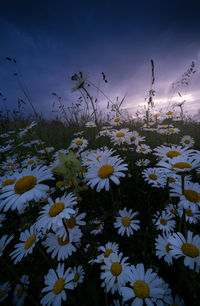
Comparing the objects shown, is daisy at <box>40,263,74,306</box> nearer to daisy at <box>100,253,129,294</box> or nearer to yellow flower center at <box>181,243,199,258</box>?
daisy at <box>100,253,129,294</box>

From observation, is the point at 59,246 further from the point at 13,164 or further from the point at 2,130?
the point at 2,130

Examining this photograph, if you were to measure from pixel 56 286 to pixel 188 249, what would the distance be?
966mm

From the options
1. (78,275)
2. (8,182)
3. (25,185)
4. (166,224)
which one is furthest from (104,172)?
(8,182)

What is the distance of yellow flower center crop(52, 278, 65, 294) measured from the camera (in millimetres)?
955

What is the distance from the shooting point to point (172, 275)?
3.58ft

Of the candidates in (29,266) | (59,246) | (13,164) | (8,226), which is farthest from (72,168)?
(13,164)

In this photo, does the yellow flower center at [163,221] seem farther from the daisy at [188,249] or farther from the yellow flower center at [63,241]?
the yellow flower center at [63,241]

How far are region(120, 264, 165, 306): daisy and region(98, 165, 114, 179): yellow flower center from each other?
0.65 m

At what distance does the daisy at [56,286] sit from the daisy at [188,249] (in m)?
0.76

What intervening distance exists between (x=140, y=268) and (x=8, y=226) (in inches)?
62.5

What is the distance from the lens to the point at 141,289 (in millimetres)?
804

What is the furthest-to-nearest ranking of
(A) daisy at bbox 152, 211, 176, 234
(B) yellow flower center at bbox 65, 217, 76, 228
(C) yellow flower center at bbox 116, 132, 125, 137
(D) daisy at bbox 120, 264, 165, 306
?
(C) yellow flower center at bbox 116, 132, 125, 137
(A) daisy at bbox 152, 211, 176, 234
(B) yellow flower center at bbox 65, 217, 76, 228
(D) daisy at bbox 120, 264, 165, 306

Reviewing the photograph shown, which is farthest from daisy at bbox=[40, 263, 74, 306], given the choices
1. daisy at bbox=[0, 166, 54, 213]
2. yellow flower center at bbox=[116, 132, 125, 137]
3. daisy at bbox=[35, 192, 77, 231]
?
yellow flower center at bbox=[116, 132, 125, 137]

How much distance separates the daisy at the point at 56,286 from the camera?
93 centimetres
